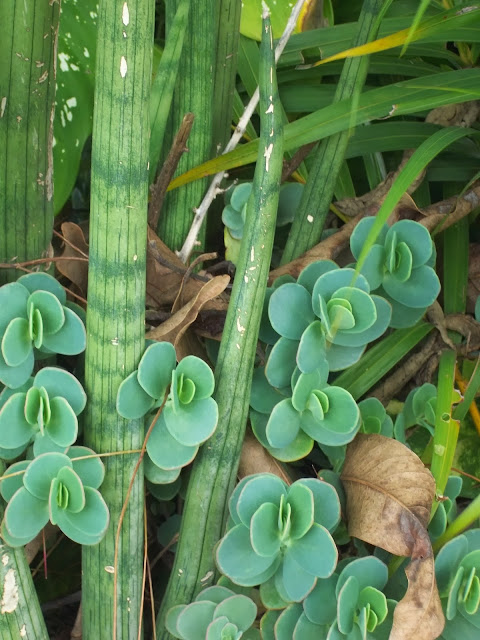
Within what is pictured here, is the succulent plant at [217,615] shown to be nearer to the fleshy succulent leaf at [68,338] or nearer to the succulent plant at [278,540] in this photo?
the succulent plant at [278,540]

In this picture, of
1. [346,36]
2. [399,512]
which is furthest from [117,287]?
[346,36]

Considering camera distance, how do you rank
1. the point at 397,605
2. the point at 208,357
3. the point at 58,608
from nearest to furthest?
the point at 397,605 < the point at 208,357 < the point at 58,608

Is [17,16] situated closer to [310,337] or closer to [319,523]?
[310,337]

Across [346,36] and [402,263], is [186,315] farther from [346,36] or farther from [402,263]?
[346,36]

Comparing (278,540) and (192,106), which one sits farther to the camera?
(192,106)

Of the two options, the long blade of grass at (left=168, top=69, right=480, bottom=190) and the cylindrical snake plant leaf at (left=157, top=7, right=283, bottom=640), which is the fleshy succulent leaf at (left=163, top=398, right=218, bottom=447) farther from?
the long blade of grass at (left=168, top=69, right=480, bottom=190)

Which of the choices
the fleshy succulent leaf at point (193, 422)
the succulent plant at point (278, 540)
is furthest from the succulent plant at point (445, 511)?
the fleshy succulent leaf at point (193, 422)

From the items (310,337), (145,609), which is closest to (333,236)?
(310,337)
